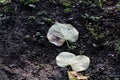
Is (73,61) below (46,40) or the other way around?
below

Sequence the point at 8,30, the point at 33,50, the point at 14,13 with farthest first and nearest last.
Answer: the point at 14,13 < the point at 8,30 < the point at 33,50

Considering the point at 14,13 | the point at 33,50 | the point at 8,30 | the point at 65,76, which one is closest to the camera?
the point at 65,76

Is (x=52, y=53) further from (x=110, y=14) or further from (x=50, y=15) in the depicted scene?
(x=110, y=14)

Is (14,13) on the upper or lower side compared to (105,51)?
upper

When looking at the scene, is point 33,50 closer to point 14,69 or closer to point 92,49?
point 14,69

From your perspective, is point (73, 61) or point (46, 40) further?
point (46, 40)

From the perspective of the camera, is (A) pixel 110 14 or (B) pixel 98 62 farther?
(A) pixel 110 14

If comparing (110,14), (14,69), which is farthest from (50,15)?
(14,69)
